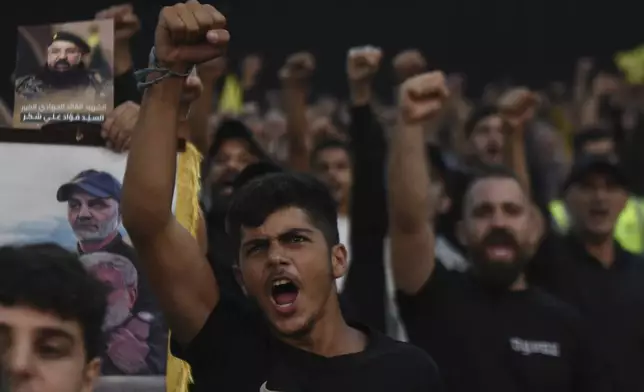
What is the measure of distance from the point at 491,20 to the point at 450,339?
567cm

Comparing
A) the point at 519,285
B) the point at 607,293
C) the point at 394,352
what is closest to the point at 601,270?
the point at 607,293

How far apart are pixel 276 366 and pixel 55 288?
511 mm

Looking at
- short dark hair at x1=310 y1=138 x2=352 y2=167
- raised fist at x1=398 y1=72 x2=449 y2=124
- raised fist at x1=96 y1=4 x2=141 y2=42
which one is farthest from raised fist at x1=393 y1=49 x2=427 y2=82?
raised fist at x1=96 y1=4 x2=141 y2=42

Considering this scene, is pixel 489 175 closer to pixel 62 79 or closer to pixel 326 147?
pixel 326 147

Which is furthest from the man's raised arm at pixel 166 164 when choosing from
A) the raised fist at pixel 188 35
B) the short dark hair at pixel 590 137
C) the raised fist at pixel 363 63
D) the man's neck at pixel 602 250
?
the short dark hair at pixel 590 137

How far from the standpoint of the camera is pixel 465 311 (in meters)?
2.26

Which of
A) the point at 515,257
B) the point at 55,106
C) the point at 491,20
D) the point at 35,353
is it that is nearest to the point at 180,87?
the point at 55,106

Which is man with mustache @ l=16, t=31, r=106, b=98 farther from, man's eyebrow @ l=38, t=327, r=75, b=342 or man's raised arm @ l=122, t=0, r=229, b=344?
man's eyebrow @ l=38, t=327, r=75, b=342

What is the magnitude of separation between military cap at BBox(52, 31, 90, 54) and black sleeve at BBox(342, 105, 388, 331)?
1.12 metres

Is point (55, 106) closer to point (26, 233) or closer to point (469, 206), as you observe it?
point (26, 233)

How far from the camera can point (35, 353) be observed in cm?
119

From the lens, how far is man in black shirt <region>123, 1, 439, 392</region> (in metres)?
1.50

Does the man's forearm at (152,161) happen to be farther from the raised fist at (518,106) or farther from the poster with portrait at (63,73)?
the raised fist at (518,106)

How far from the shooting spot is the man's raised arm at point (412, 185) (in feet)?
7.09
